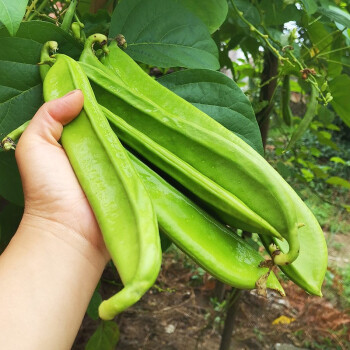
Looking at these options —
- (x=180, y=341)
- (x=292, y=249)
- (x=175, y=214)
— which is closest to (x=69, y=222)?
(x=175, y=214)

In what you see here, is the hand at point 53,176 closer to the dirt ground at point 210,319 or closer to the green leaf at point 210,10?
the green leaf at point 210,10

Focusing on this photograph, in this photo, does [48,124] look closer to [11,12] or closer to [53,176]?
[53,176]

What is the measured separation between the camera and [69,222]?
82 cm

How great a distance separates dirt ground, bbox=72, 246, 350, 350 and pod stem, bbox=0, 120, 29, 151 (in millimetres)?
1497

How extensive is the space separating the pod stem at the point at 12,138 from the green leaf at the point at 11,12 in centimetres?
26

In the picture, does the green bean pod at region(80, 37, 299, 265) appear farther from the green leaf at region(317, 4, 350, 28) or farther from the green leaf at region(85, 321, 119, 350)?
the green leaf at region(85, 321, 119, 350)

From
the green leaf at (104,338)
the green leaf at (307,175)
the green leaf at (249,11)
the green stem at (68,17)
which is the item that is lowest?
the green leaf at (104,338)

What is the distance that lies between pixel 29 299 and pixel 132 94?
0.40m

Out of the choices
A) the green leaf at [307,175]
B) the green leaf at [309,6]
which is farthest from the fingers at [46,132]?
the green leaf at [307,175]

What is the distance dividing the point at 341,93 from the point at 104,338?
1130 mm

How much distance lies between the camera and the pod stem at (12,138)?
0.81 meters

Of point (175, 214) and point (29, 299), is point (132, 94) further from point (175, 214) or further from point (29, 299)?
point (29, 299)

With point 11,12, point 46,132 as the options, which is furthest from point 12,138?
point 11,12

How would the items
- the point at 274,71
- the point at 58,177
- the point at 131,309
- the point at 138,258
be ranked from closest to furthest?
the point at 138,258 → the point at 58,177 → the point at 274,71 → the point at 131,309
